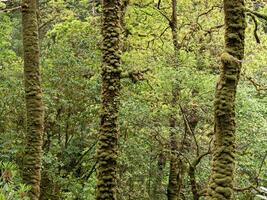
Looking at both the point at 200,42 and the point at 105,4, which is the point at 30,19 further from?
the point at 200,42

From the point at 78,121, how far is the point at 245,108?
4941 mm

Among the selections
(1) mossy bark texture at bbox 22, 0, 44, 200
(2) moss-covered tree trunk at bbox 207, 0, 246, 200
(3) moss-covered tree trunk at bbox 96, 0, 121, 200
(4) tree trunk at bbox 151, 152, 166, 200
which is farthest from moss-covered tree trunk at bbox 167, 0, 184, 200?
(2) moss-covered tree trunk at bbox 207, 0, 246, 200

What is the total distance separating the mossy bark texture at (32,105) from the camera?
7.26 meters

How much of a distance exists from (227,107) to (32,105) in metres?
3.40

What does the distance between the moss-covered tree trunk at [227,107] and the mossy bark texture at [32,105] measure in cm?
297

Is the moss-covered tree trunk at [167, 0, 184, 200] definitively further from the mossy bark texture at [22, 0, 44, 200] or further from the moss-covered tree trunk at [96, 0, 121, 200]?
the moss-covered tree trunk at [96, 0, 121, 200]

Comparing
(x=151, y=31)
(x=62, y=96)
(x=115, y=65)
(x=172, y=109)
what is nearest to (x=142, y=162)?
(x=172, y=109)

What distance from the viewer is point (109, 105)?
Answer: 19.8 ft

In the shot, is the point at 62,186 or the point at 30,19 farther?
the point at 62,186

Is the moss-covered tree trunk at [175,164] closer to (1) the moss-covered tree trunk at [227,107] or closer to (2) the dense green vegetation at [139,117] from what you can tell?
(2) the dense green vegetation at [139,117]

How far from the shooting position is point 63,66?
12469 millimetres

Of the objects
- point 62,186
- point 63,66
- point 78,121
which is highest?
point 63,66

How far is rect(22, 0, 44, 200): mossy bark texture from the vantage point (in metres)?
7.26

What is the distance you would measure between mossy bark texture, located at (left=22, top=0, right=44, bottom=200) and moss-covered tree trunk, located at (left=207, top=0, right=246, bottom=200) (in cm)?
297
